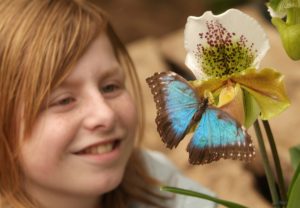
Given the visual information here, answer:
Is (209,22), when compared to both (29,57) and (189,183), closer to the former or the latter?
(29,57)

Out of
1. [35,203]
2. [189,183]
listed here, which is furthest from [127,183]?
[35,203]

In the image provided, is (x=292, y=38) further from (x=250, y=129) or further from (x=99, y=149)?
(x=250, y=129)

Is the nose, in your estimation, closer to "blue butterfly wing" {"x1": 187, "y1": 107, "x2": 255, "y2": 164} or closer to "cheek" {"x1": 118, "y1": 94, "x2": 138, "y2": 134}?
"cheek" {"x1": 118, "y1": 94, "x2": 138, "y2": 134}

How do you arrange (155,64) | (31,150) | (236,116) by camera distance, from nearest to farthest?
(236,116)
(31,150)
(155,64)

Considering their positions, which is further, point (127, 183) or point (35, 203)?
point (127, 183)

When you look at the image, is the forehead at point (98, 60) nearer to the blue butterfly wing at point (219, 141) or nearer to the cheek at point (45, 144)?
the cheek at point (45, 144)

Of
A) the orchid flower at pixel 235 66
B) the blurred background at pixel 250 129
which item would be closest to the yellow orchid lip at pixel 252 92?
the orchid flower at pixel 235 66

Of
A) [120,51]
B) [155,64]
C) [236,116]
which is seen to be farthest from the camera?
[155,64]
